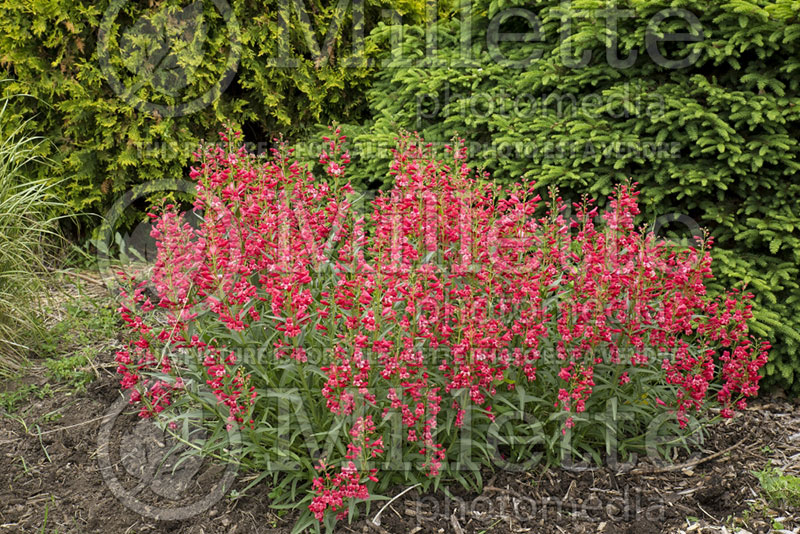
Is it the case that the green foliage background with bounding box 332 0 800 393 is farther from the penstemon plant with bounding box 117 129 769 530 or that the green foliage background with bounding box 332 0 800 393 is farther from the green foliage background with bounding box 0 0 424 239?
the green foliage background with bounding box 0 0 424 239

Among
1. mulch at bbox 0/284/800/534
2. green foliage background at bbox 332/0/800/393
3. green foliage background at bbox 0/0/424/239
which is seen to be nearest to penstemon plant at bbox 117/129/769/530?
mulch at bbox 0/284/800/534

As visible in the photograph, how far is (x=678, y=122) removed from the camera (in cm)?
432

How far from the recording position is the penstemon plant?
9.37 ft

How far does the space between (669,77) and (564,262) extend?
6.97 feet

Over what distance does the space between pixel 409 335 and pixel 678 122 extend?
2533 mm

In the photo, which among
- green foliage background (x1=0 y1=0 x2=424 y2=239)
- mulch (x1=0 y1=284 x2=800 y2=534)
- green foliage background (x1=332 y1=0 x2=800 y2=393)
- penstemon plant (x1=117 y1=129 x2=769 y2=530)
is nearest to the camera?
penstemon plant (x1=117 y1=129 x2=769 y2=530)

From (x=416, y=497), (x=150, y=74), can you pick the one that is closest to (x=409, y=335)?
(x=416, y=497)

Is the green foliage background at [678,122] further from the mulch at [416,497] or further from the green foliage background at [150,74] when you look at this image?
the green foliage background at [150,74]

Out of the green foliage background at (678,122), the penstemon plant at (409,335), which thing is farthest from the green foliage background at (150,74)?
the penstemon plant at (409,335)

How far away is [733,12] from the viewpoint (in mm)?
4078

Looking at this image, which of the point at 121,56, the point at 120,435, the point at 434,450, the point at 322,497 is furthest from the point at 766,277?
the point at 121,56

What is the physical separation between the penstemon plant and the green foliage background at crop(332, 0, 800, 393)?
93cm

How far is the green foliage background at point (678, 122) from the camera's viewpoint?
413 cm

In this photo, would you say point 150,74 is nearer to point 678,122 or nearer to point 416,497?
point 678,122
